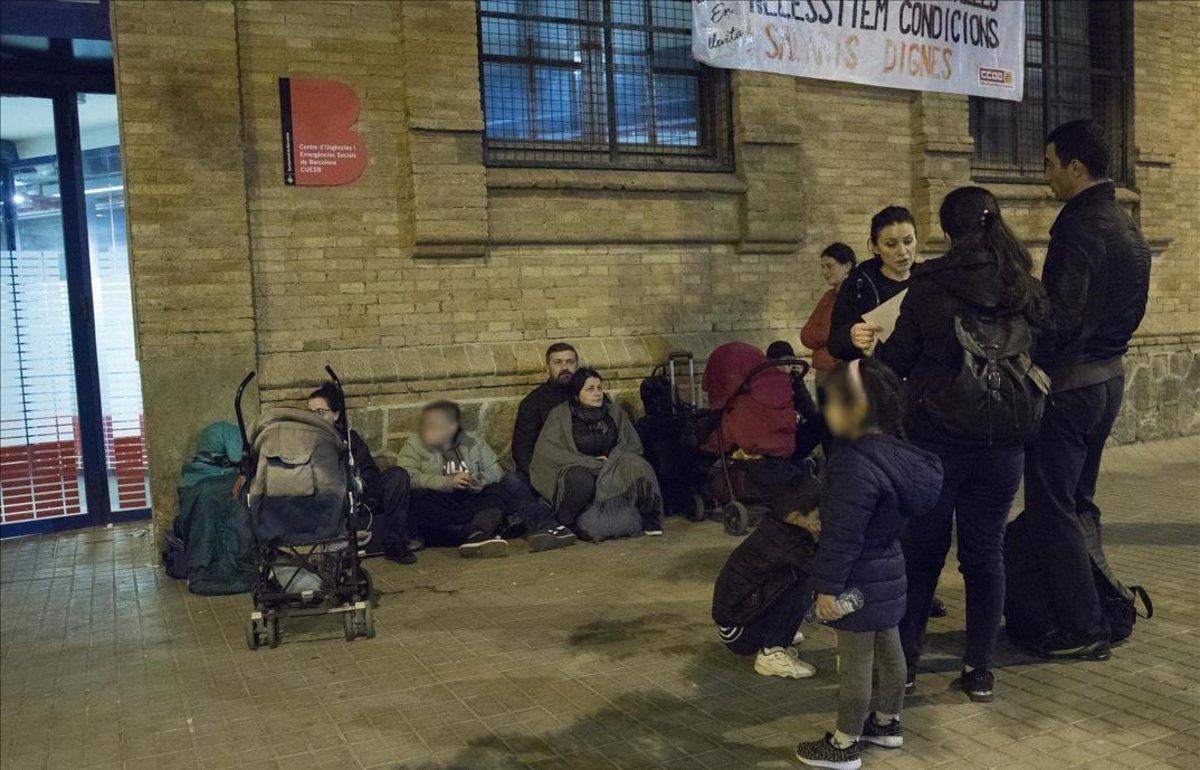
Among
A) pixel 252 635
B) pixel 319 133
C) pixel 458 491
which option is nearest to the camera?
pixel 252 635

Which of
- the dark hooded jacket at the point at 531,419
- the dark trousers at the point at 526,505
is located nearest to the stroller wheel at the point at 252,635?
the dark trousers at the point at 526,505


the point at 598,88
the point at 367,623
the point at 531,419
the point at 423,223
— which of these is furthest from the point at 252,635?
the point at 598,88

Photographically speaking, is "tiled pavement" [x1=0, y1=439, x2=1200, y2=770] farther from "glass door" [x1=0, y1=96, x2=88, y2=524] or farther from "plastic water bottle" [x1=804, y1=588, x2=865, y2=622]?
"glass door" [x1=0, y1=96, x2=88, y2=524]

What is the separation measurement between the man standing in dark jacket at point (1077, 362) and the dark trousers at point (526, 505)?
12.3ft

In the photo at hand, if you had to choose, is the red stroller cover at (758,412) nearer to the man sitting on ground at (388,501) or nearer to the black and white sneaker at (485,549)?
the black and white sneaker at (485,549)

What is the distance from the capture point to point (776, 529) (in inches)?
185

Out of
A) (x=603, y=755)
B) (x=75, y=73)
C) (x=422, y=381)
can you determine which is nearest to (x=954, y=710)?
(x=603, y=755)

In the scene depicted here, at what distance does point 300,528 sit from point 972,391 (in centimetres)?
353

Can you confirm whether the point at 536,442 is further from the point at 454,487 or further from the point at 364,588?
the point at 364,588

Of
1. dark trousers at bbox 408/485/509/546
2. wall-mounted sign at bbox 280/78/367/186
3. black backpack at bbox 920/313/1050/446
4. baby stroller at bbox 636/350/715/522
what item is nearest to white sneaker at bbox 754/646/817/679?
black backpack at bbox 920/313/1050/446

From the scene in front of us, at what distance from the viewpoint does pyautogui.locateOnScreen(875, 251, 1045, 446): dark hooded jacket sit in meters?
4.25

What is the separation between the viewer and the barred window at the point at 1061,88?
472 inches

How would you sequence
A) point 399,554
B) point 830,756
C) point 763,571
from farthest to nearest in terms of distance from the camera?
point 399,554 < point 763,571 < point 830,756

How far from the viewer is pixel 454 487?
7.67 metres
